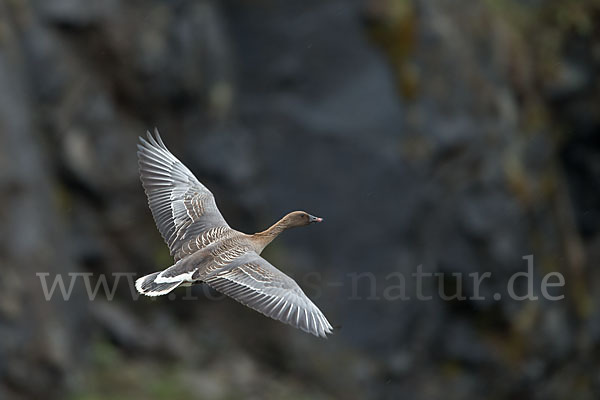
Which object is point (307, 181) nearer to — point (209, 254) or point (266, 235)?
point (266, 235)

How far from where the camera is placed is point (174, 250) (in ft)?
28.7

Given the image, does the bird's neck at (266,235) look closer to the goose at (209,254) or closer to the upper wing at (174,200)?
→ the goose at (209,254)

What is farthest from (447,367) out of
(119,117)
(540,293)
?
(119,117)

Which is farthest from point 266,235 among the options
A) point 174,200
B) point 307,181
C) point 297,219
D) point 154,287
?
point 307,181

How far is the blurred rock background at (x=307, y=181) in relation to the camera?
46.8 ft

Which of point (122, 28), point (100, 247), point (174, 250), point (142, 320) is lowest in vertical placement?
point (142, 320)

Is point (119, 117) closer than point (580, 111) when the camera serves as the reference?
Yes

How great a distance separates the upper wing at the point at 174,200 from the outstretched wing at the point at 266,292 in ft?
2.64

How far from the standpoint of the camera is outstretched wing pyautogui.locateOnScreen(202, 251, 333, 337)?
7.58 metres

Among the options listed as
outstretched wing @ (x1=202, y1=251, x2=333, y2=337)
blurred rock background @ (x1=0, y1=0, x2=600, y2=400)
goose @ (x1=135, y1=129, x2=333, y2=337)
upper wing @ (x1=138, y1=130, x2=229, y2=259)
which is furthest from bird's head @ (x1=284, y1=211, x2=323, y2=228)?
blurred rock background @ (x1=0, y1=0, x2=600, y2=400)

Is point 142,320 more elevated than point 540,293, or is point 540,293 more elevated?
point 142,320

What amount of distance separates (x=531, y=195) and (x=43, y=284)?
8.17m

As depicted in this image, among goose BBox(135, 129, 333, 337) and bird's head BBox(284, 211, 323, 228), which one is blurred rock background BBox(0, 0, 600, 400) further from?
bird's head BBox(284, 211, 323, 228)

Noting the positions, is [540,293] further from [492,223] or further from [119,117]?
[119,117]
